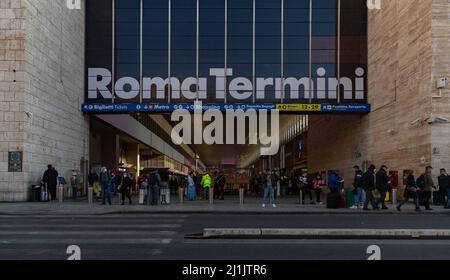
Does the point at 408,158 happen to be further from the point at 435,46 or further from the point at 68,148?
the point at 68,148

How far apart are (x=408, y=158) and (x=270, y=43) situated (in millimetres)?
11759

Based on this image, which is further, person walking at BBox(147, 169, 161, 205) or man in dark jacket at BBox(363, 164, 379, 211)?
person walking at BBox(147, 169, 161, 205)

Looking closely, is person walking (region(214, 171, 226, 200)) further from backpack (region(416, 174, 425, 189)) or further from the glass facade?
backpack (region(416, 174, 425, 189))

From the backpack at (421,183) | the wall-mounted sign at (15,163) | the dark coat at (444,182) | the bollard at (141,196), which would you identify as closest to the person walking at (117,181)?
the bollard at (141,196)

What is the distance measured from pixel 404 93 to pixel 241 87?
9999mm

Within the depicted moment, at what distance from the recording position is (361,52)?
33.4 metres

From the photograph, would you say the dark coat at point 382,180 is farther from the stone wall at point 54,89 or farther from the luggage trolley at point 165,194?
the stone wall at point 54,89

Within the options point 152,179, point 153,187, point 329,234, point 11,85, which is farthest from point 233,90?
point 329,234

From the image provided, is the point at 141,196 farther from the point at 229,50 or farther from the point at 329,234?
the point at 329,234

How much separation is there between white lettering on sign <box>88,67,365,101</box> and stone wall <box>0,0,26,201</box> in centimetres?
890

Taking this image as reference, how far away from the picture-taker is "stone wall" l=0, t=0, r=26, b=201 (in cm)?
2436

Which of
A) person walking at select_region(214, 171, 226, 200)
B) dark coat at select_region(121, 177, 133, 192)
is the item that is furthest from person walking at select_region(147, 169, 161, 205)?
person walking at select_region(214, 171, 226, 200)

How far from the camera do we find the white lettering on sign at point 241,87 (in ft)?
108

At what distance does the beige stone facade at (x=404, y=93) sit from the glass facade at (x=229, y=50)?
204 cm
